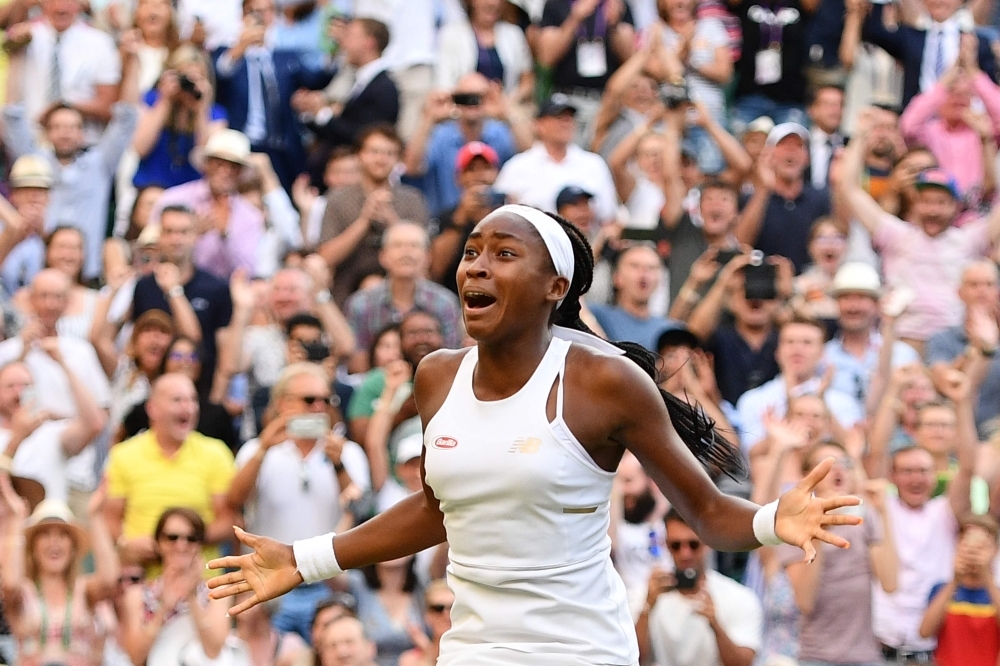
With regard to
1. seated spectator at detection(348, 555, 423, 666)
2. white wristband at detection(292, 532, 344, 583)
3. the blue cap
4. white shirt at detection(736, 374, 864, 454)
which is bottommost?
seated spectator at detection(348, 555, 423, 666)

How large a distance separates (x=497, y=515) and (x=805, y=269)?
22.1 ft

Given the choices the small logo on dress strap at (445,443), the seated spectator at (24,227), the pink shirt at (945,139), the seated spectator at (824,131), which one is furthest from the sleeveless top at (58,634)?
the pink shirt at (945,139)

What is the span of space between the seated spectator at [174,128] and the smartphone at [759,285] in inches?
135

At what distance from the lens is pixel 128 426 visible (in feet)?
27.6

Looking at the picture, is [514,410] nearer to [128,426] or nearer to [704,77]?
[128,426]

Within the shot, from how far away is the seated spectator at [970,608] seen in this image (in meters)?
7.70

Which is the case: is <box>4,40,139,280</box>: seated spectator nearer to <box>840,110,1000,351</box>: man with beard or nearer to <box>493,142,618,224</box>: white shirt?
<box>493,142,618,224</box>: white shirt

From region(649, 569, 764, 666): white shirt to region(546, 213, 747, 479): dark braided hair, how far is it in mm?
2826

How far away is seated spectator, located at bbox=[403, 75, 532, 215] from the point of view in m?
10.8

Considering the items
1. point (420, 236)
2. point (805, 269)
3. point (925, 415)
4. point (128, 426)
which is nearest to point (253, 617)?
point (128, 426)

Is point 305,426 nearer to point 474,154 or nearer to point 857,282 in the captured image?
point 474,154

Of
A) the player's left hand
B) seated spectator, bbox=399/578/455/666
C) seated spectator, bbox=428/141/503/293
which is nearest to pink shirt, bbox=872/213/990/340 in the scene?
seated spectator, bbox=428/141/503/293

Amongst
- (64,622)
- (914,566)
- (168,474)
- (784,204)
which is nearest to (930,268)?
(784,204)

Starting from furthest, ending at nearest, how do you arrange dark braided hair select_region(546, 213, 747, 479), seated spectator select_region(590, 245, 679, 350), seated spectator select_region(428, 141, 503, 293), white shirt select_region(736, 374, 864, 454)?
seated spectator select_region(428, 141, 503, 293), seated spectator select_region(590, 245, 679, 350), white shirt select_region(736, 374, 864, 454), dark braided hair select_region(546, 213, 747, 479)
